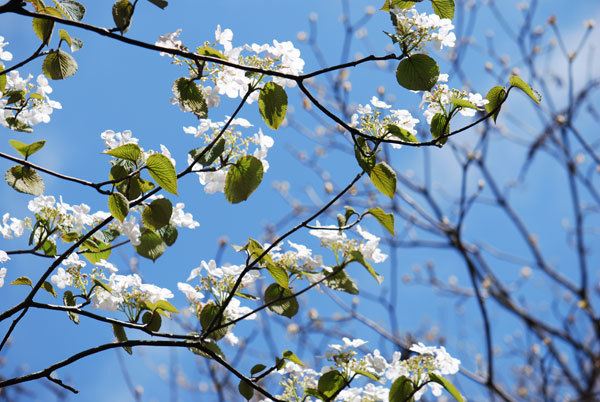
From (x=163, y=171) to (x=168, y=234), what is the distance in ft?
0.83

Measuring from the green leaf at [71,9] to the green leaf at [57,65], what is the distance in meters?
0.12

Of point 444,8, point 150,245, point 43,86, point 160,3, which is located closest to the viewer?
point 160,3

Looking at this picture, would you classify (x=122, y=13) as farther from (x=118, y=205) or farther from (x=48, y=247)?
(x=48, y=247)

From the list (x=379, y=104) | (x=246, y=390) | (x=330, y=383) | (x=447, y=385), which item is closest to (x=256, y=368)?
(x=246, y=390)

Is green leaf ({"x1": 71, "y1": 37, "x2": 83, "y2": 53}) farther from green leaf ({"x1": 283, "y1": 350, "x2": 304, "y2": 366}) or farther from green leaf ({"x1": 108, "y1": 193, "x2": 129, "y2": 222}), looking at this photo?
green leaf ({"x1": 283, "y1": 350, "x2": 304, "y2": 366})

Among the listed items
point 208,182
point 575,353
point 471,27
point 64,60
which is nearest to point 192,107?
point 208,182

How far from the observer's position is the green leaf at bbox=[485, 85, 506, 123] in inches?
39.0

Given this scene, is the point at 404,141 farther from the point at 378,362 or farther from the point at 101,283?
the point at 101,283

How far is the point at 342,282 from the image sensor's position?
3.61ft

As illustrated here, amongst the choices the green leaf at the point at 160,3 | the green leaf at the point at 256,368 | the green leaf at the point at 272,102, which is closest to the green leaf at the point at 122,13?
the green leaf at the point at 160,3

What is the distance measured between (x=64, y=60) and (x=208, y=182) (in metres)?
0.37

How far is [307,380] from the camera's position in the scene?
1.18m

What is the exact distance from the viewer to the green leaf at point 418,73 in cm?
92

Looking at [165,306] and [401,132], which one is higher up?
[401,132]
